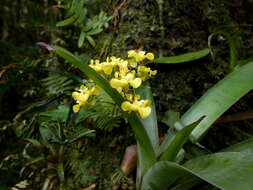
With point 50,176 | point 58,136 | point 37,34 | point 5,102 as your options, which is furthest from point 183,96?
point 37,34

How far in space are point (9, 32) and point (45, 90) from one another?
1356 mm

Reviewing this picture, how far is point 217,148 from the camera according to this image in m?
1.02

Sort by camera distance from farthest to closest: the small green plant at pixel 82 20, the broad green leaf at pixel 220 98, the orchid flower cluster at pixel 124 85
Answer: the small green plant at pixel 82 20 < the broad green leaf at pixel 220 98 < the orchid flower cluster at pixel 124 85

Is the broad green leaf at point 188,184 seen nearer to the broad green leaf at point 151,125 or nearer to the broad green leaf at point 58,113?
the broad green leaf at point 151,125

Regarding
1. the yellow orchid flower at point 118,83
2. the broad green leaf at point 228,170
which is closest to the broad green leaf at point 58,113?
the yellow orchid flower at point 118,83

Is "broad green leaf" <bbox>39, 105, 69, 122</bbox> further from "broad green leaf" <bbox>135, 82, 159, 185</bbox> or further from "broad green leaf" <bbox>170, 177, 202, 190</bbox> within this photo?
"broad green leaf" <bbox>170, 177, 202, 190</bbox>

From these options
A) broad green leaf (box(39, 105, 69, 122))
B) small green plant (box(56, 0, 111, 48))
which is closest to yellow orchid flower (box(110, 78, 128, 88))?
broad green leaf (box(39, 105, 69, 122))

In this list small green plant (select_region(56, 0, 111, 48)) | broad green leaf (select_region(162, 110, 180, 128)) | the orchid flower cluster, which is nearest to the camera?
the orchid flower cluster

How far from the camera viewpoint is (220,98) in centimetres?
79

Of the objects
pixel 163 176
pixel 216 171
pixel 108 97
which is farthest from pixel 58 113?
pixel 216 171

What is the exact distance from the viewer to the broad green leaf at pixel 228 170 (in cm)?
49

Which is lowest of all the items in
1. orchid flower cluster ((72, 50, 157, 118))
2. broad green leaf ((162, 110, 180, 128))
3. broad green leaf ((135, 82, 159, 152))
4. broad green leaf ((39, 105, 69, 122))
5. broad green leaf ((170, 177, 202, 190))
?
broad green leaf ((170, 177, 202, 190))

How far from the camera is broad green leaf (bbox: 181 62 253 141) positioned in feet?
2.53

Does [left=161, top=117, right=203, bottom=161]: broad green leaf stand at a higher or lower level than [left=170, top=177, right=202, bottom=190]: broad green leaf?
higher
